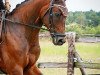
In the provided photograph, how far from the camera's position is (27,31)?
7898 mm

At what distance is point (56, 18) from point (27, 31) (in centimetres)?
70

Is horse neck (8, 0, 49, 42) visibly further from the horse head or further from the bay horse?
the horse head

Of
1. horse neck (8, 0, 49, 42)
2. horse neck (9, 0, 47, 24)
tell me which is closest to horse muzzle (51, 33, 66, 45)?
horse neck (8, 0, 49, 42)

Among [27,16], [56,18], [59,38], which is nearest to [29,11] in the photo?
[27,16]

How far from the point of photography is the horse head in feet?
24.5

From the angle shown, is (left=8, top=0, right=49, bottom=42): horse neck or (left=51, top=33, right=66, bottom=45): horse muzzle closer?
(left=51, top=33, right=66, bottom=45): horse muzzle

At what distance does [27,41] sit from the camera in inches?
308

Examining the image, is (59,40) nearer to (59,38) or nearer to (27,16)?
(59,38)

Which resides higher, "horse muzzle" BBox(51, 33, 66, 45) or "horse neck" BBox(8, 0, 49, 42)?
"horse neck" BBox(8, 0, 49, 42)

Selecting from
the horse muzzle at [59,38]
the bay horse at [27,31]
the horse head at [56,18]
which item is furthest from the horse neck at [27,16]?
the horse muzzle at [59,38]

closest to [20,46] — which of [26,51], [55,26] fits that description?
[26,51]

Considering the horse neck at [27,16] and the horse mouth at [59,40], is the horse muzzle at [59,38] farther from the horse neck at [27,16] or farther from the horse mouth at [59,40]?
the horse neck at [27,16]

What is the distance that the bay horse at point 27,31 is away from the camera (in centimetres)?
757

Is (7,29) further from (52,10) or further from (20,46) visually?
(52,10)
